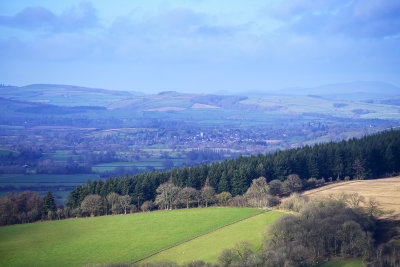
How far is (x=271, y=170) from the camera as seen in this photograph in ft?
225

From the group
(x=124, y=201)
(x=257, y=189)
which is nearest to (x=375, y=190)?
(x=257, y=189)

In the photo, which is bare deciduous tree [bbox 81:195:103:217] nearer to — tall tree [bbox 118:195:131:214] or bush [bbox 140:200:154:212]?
tall tree [bbox 118:195:131:214]

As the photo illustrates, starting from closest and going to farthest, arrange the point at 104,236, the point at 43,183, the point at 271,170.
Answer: the point at 104,236 → the point at 271,170 → the point at 43,183

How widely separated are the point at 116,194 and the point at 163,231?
1572cm

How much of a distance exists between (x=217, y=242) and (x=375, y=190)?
2800 centimetres

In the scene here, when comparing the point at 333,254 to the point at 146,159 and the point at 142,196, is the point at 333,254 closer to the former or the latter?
the point at 142,196

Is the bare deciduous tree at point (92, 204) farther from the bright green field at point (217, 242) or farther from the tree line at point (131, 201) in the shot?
the bright green field at point (217, 242)

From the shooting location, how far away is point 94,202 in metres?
57.5

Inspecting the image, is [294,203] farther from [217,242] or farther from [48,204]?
[48,204]

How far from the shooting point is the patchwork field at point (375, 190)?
158ft

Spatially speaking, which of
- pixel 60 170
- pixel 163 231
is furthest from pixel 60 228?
pixel 60 170

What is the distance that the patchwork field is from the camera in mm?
48188

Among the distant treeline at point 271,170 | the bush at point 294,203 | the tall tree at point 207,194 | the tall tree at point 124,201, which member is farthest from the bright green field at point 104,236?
the distant treeline at point 271,170

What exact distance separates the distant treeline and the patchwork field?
5462 millimetres
